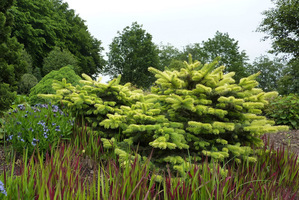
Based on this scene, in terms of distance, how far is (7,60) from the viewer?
703cm

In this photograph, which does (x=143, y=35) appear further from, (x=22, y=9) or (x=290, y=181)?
(x=290, y=181)

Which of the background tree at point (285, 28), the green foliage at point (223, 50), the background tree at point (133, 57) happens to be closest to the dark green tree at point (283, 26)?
the background tree at point (285, 28)

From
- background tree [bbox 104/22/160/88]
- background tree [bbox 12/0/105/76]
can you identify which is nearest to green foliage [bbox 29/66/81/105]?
background tree [bbox 12/0/105/76]

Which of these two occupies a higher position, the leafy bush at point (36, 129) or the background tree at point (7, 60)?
the background tree at point (7, 60)

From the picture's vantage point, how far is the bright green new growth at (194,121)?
3.77 meters

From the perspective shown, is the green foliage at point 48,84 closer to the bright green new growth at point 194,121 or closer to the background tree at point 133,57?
the bright green new growth at point 194,121

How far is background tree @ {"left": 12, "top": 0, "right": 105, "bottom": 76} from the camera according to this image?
25581mm

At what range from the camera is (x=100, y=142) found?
4.76 m

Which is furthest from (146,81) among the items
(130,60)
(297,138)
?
(297,138)

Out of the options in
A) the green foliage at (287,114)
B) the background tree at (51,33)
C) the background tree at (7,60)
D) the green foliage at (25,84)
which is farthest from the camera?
the background tree at (51,33)

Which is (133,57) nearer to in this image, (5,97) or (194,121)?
(5,97)

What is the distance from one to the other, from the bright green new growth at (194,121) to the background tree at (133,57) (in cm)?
3172

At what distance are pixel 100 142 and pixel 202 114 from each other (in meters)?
1.91

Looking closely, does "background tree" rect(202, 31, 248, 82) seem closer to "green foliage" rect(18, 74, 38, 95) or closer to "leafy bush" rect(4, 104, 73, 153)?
"green foliage" rect(18, 74, 38, 95)
